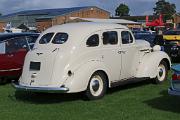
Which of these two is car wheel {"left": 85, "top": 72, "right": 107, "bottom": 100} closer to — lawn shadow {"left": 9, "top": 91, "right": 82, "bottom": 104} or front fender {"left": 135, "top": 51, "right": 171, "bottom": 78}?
lawn shadow {"left": 9, "top": 91, "right": 82, "bottom": 104}

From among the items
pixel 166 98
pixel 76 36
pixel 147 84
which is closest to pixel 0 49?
pixel 76 36

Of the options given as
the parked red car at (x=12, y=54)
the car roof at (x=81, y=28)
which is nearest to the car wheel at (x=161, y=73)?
the car roof at (x=81, y=28)

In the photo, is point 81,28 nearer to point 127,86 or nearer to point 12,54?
point 127,86

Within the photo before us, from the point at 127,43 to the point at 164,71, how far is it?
1899mm

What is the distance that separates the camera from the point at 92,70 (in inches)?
409

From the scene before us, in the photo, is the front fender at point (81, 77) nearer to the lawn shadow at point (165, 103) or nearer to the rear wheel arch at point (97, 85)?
the rear wheel arch at point (97, 85)

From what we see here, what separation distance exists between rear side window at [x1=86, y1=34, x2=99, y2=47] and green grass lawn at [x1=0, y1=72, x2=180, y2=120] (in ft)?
4.33

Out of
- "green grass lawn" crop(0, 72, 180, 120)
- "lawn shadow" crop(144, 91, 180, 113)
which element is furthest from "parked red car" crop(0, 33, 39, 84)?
"lawn shadow" crop(144, 91, 180, 113)

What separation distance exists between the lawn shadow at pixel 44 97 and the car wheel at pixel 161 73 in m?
2.70

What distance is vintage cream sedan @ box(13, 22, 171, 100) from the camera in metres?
10.1

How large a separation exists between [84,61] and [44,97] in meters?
1.68

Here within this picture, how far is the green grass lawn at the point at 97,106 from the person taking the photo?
8859 millimetres

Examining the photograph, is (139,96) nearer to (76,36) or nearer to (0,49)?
(76,36)

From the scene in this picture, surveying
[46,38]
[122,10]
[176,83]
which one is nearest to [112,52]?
[46,38]
